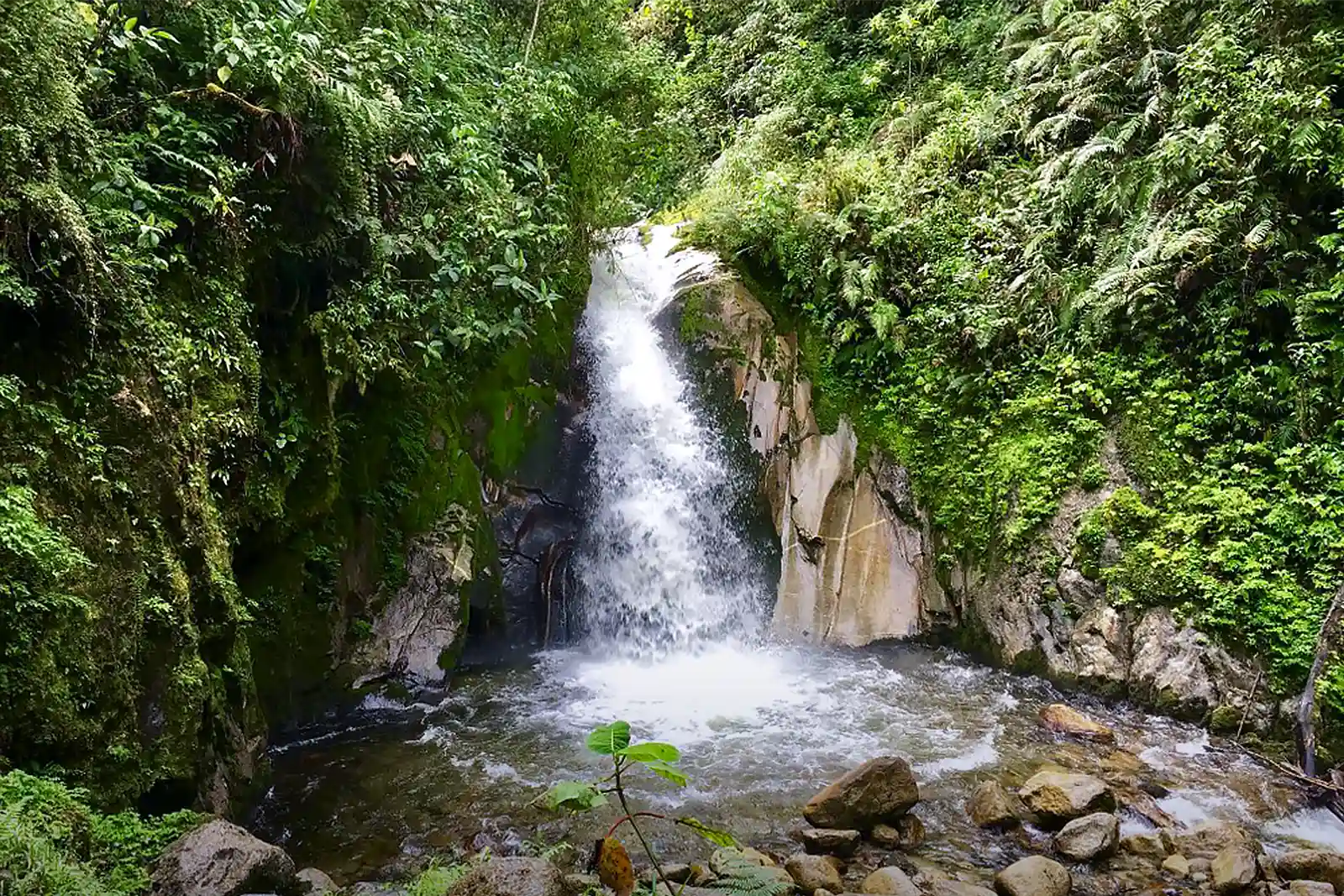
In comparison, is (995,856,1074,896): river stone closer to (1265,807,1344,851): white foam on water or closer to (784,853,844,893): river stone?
(784,853,844,893): river stone

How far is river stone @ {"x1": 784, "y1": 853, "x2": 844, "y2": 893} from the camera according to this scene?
176 inches

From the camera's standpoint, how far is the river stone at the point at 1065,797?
5.28 m

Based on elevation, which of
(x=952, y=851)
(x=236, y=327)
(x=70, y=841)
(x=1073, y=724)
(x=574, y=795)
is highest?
(x=236, y=327)

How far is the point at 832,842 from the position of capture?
499 cm

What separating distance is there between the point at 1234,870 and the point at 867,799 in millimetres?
2159

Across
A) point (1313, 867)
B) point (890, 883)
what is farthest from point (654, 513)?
point (1313, 867)

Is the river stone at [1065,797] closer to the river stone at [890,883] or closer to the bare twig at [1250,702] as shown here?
the river stone at [890,883]

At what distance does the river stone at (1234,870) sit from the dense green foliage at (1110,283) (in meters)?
2.40

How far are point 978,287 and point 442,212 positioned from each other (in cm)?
666

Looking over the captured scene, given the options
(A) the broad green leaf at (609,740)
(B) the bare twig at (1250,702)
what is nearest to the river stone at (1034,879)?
(A) the broad green leaf at (609,740)

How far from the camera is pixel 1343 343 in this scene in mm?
6539

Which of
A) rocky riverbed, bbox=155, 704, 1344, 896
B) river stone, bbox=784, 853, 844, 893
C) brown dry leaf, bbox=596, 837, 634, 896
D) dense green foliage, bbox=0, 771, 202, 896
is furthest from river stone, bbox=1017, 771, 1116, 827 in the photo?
dense green foliage, bbox=0, 771, 202, 896

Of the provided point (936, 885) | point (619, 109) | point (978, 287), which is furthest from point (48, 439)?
point (978, 287)

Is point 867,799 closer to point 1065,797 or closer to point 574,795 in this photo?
point 1065,797
